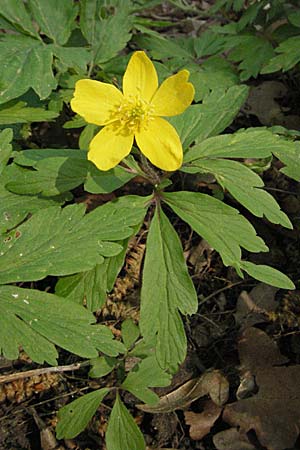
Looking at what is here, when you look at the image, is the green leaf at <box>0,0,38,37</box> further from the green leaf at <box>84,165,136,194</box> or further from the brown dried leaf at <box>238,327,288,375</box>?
the brown dried leaf at <box>238,327,288,375</box>

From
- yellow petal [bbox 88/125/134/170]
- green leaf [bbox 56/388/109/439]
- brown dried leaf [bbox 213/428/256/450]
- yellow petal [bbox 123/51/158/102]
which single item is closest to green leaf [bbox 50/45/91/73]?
yellow petal [bbox 123/51/158/102]

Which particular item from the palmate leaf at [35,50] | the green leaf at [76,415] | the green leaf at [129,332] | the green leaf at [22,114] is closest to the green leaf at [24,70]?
the palmate leaf at [35,50]

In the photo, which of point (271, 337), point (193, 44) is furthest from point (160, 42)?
point (271, 337)

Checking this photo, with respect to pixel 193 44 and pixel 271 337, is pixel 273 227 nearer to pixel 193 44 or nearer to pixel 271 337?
pixel 271 337

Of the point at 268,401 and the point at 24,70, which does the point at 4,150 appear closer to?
the point at 24,70

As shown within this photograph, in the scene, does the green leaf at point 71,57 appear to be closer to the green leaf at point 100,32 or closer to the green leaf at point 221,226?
the green leaf at point 100,32
